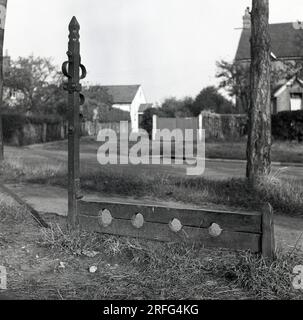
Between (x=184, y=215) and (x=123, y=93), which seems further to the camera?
(x=123, y=93)

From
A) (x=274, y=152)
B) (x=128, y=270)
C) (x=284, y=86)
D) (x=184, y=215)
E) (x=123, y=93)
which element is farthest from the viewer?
(x=123, y=93)

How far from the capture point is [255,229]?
548cm

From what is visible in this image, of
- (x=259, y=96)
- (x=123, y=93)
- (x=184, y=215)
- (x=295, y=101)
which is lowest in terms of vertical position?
(x=184, y=215)

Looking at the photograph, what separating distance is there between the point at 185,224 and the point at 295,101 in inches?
1396

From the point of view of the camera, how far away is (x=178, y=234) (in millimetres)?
5992

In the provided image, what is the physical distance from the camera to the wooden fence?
215 inches

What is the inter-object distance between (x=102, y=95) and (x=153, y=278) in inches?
1764

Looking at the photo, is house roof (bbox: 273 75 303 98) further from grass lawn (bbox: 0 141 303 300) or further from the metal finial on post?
the metal finial on post

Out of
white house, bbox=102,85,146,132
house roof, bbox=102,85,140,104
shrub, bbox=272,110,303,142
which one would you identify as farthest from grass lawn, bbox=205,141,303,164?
house roof, bbox=102,85,140,104

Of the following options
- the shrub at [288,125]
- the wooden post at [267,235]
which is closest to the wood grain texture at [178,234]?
the wooden post at [267,235]

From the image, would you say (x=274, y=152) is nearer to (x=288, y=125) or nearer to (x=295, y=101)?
(x=288, y=125)

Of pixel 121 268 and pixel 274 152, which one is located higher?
pixel 274 152

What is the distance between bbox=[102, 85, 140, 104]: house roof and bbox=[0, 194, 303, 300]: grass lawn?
244ft

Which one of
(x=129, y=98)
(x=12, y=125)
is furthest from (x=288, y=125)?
(x=129, y=98)
